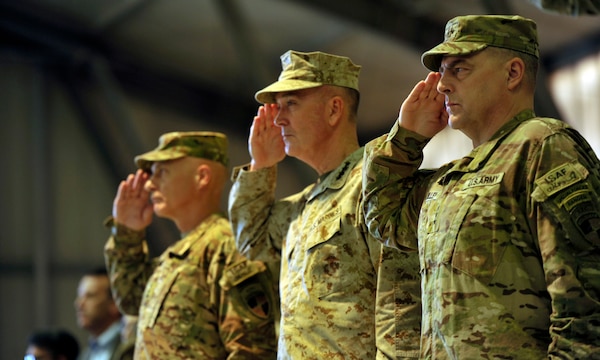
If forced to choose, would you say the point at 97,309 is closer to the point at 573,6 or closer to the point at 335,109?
the point at 335,109

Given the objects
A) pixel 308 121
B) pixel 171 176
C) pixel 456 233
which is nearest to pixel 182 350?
pixel 171 176

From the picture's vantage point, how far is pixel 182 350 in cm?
309

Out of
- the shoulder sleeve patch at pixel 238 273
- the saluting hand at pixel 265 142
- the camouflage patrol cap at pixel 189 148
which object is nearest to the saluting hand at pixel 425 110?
the saluting hand at pixel 265 142

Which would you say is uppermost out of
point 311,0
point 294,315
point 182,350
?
point 311,0

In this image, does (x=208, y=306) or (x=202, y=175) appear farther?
(x=202, y=175)

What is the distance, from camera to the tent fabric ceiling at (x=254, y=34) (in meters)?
6.87

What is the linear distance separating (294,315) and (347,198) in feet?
1.17

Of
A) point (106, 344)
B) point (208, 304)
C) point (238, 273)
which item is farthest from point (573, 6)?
point (106, 344)

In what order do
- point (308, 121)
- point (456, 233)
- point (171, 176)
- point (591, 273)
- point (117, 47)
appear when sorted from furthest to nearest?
1. point (117, 47)
2. point (171, 176)
3. point (308, 121)
4. point (456, 233)
5. point (591, 273)

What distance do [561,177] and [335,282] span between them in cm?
81

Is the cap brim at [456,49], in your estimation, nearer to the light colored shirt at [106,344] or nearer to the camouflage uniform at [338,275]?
the camouflage uniform at [338,275]

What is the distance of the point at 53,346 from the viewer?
451cm

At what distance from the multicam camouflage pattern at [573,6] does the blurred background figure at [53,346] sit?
2.99 meters

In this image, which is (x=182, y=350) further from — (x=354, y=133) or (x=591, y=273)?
(x=591, y=273)
